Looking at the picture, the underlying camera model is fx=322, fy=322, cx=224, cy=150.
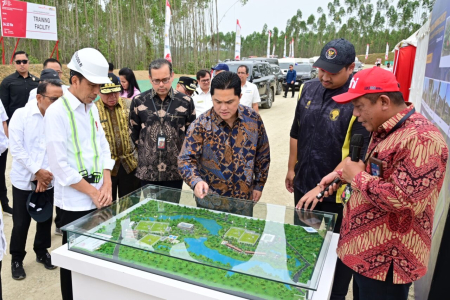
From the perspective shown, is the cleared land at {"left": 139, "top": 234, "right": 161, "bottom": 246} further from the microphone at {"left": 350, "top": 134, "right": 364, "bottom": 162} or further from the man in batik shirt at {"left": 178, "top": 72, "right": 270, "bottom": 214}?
the microphone at {"left": 350, "top": 134, "right": 364, "bottom": 162}

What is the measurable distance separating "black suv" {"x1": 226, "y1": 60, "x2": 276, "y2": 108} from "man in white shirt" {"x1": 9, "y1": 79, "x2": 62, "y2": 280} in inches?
339

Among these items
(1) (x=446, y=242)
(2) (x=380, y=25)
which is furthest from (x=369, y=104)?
(2) (x=380, y=25)

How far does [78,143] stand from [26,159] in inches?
40.0

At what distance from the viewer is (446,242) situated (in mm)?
1861

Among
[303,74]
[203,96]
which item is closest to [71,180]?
[203,96]

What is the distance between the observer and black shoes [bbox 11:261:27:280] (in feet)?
9.11

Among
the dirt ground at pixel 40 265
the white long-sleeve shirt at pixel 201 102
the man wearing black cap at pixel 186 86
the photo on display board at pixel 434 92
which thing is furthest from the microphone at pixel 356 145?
the man wearing black cap at pixel 186 86

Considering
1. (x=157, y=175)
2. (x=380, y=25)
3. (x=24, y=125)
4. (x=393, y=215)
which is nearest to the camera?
(x=393, y=215)

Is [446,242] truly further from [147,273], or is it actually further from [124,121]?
[124,121]

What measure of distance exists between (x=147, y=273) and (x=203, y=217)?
1.66 feet

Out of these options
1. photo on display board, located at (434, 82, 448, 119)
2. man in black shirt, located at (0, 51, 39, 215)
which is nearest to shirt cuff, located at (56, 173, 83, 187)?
photo on display board, located at (434, 82, 448, 119)

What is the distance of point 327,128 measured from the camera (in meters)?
2.17

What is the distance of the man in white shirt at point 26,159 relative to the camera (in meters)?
2.70

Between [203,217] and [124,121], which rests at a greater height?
[124,121]
